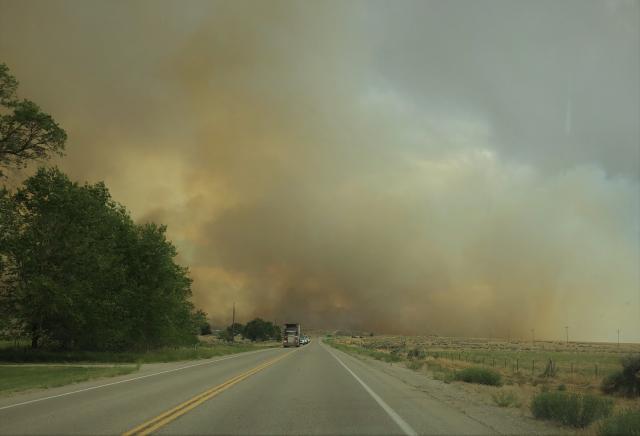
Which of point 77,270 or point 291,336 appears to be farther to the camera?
point 291,336

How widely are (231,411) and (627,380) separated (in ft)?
68.4

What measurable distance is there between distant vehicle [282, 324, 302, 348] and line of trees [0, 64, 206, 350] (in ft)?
161

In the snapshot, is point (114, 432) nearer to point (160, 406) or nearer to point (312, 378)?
point (160, 406)

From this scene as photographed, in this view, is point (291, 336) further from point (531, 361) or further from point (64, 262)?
point (64, 262)

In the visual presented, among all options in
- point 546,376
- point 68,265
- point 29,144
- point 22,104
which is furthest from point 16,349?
point 546,376

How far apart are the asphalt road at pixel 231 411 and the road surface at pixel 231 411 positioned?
18mm

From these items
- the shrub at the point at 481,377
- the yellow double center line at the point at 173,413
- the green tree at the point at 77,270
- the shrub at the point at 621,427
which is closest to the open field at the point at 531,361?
the shrub at the point at 481,377

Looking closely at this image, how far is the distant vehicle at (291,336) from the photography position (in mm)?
93688

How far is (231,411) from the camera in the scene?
38.1 ft

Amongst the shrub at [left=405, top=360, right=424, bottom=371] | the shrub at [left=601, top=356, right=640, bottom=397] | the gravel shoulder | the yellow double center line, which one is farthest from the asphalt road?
the shrub at [left=405, top=360, right=424, bottom=371]

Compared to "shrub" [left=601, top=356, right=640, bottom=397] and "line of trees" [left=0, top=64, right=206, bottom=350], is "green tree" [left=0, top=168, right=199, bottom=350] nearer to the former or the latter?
"line of trees" [left=0, top=64, right=206, bottom=350]

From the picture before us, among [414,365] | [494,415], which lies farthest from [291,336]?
[494,415]

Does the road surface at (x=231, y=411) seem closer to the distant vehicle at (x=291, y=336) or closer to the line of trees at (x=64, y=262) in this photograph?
the line of trees at (x=64, y=262)

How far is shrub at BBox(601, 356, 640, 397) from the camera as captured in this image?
23453mm
